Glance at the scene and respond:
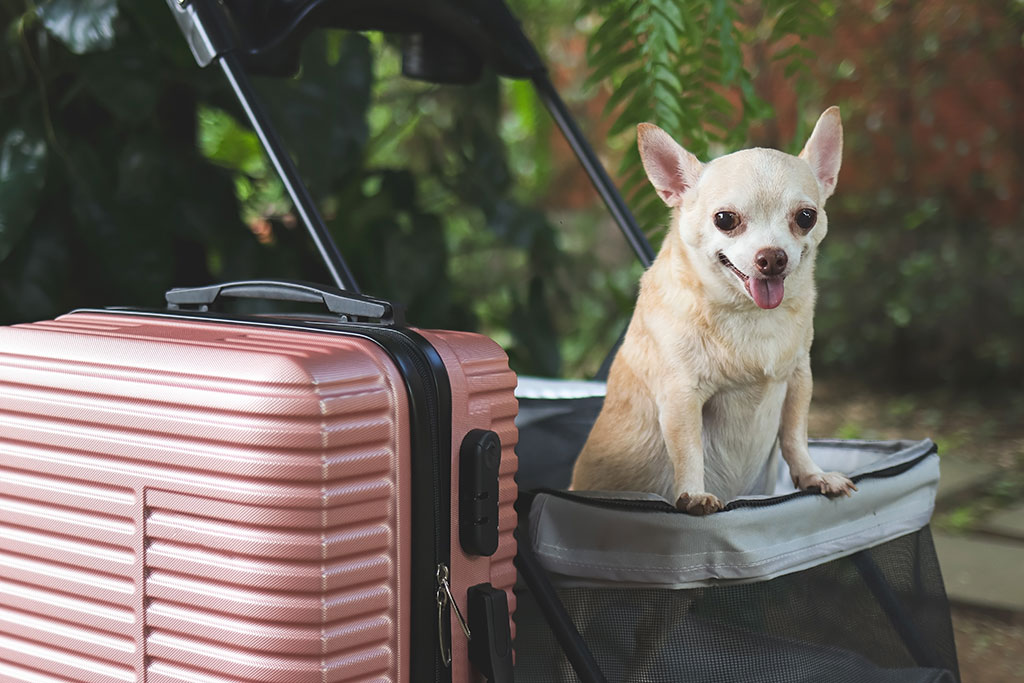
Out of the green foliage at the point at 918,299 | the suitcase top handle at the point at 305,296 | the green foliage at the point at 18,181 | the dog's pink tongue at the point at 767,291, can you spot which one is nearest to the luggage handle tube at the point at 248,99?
the suitcase top handle at the point at 305,296

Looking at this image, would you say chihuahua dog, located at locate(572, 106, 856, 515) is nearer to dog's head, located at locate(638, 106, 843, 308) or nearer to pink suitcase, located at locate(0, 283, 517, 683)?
dog's head, located at locate(638, 106, 843, 308)

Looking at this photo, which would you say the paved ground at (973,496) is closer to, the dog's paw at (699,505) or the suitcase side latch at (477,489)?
the dog's paw at (699,505)

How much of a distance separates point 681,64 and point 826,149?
415 mm

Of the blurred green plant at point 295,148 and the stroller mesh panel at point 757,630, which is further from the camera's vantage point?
the blurred green plant at point 295,148

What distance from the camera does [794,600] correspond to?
3.40 feet

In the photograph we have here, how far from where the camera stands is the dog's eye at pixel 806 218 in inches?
38.1

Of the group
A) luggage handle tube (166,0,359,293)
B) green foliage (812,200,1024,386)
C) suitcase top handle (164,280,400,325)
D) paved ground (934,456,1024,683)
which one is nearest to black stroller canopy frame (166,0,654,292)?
luggage handle tube (166,0,359,293)

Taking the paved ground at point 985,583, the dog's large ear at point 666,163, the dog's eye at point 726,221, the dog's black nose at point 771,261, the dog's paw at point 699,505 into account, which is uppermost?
the dog's large ear at point 666,163

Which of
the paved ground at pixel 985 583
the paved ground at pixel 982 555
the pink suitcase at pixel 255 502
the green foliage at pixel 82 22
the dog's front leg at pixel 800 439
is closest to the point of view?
the pink suitcase at pixel 255 502

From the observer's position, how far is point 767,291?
37.4 inches

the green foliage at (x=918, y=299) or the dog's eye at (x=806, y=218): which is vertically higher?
the dog's eye at (x=806, y=218)

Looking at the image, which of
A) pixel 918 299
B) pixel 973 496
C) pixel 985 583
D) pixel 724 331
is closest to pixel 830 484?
pixel 724 331

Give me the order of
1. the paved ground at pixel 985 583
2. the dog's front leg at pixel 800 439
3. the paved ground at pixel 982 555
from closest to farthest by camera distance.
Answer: the dog's front leg at pixel 800 439
the paved ground at pixel 985 583
the paved ground at pixel 982 555

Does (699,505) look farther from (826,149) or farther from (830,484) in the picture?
(826,149)
